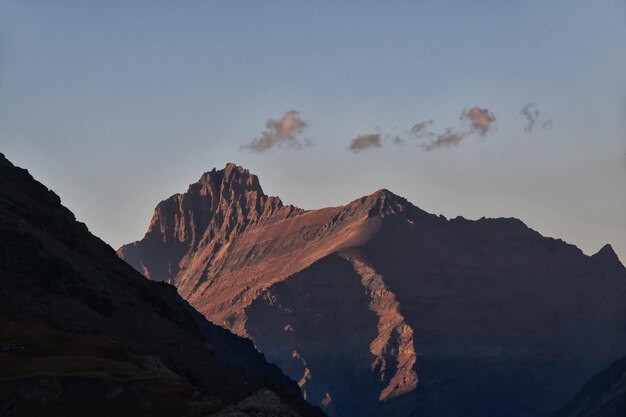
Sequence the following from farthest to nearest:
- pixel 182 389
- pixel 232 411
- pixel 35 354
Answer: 1. pixel 35 354
2. pixel 182 389
3. pixel 232 411

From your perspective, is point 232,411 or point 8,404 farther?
point 8,404

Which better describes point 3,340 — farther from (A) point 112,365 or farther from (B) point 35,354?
(A) point 112,365

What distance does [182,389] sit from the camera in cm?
16938

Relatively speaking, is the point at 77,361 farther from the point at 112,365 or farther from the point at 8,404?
the point at 8,404

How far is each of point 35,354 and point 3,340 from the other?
482cm

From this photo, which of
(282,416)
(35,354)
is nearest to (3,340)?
(35,354)

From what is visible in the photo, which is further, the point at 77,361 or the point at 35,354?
the point at 35,354

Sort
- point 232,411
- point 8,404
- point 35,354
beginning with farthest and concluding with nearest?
point 35,354
point 8,404
point 232,411

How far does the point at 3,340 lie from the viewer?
194 meters

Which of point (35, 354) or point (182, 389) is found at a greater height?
point (35, 354)

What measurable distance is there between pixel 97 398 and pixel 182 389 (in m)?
11.2

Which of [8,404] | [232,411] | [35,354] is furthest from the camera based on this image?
[35,354]

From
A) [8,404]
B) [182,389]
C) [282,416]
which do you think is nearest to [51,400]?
[8,404]

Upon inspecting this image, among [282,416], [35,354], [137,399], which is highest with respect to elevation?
[35,354]
